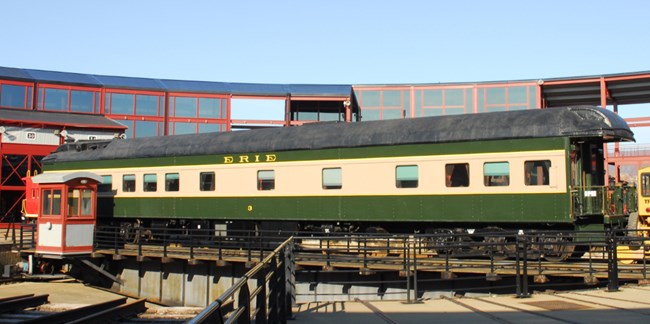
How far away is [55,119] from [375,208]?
25.8 meters

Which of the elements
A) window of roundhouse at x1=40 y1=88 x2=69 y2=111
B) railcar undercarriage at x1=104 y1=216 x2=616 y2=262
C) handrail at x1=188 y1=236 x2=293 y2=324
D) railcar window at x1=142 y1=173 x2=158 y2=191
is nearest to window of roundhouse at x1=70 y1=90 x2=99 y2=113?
window of roundhouse at x1=40 y1=88 x2=69 y2=111

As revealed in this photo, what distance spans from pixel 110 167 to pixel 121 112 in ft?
71.8

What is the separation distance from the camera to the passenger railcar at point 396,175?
1681cm

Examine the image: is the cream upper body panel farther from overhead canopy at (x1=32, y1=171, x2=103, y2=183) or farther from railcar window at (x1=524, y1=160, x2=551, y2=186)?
overhead canopy at (x1=32, y1=171, x2=103, y2=183)

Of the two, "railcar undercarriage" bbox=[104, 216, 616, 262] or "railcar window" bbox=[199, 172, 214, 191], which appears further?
"railcar window" bbox=[199, 172, 214, 191]

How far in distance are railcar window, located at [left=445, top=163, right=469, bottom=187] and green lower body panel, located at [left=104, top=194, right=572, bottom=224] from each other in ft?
1.25

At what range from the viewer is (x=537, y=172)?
55.3 feet

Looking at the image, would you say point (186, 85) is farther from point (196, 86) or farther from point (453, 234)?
point (453, 234)

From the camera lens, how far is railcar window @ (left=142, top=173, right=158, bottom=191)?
23.8m

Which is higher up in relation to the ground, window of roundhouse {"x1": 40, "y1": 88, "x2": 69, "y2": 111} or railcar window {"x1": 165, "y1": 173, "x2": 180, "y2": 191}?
window of roundhouse {"x1": 40, "y1": 88, "x2": 69, "y2": 111}

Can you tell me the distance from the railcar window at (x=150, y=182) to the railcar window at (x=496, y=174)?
12172 mm

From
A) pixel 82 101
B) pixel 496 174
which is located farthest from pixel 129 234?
pixel 82 101

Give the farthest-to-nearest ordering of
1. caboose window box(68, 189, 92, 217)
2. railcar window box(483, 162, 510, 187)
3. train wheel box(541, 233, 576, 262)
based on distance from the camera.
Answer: caboose window box(68, 189, 92, 217)
railcar window box(483, 162, 510, 187)
train wheel box(541, 233, 576, 262)

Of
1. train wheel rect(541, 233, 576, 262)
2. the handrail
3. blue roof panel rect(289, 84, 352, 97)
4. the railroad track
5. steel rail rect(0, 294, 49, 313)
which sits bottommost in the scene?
steel rail rect(0, 294, 49, 313)
